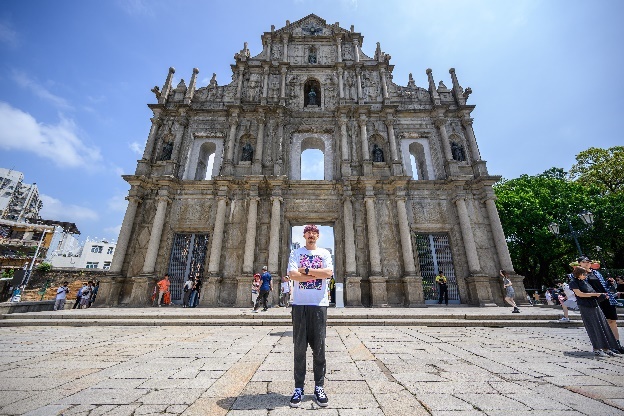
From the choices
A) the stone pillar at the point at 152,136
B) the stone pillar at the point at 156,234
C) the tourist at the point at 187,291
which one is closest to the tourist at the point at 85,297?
the stone pillar at the point at 156,234

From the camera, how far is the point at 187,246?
44.9 ft

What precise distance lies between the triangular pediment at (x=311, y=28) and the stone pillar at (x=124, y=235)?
47.6 feet

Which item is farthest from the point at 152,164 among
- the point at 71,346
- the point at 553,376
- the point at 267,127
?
the point at 553,376

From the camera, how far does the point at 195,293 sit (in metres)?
12.2

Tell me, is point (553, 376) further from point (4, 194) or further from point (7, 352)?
point (4, 194)

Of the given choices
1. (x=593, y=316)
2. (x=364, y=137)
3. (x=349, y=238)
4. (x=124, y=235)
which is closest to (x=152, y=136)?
(x=124, y=235)

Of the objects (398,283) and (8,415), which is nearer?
(8,415)

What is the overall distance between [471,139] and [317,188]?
9169 millimetres

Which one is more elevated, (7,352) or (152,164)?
(152,164)

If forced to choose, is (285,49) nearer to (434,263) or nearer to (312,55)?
(312,55)

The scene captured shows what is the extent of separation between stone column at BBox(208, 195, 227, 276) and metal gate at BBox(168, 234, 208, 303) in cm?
100

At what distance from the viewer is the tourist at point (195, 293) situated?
12.0 metres

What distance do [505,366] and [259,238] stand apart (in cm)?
1111

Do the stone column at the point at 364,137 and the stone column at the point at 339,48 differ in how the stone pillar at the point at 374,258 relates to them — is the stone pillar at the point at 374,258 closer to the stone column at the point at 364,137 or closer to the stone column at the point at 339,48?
the stone column at the point at 364,137
